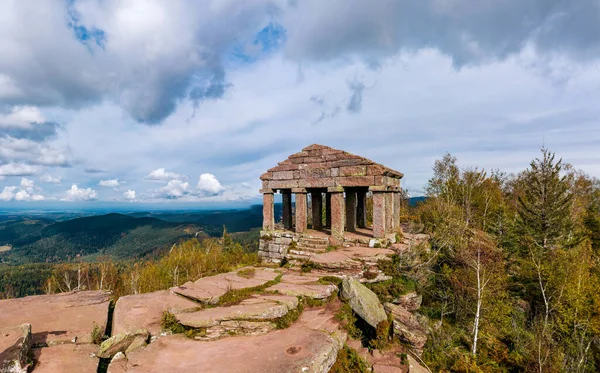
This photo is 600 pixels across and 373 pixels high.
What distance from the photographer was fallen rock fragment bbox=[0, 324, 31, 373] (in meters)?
3.87

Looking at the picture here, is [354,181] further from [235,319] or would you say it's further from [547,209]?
[547,209]

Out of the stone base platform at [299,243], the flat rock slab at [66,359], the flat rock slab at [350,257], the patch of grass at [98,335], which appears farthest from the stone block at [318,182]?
the flat rock slab at [66,359]

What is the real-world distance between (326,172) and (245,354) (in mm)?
9607

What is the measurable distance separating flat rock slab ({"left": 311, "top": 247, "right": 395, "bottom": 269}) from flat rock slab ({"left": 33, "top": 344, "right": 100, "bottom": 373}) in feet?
22.2

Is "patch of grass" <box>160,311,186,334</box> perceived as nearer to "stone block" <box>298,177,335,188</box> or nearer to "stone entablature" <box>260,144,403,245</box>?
"stone entablature" <box>260,144,403,245</box>

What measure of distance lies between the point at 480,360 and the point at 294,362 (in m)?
9.50

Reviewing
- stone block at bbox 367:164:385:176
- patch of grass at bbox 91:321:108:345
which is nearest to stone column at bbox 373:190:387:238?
stone block at bbox 367:164:385:176

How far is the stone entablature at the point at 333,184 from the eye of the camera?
1248cm

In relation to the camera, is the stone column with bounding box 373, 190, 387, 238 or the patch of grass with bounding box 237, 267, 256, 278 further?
the stone column with bounding box 373, 190, 387, 238

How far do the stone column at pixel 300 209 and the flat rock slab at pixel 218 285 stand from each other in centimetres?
441

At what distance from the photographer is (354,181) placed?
12.6 m

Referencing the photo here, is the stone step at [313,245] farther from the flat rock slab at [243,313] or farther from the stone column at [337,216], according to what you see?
the flat rock slab at [243,313]

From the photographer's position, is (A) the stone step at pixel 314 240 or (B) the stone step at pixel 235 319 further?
(A) the stone step at pixel 314 240

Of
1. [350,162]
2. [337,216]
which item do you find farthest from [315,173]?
[337,216]
